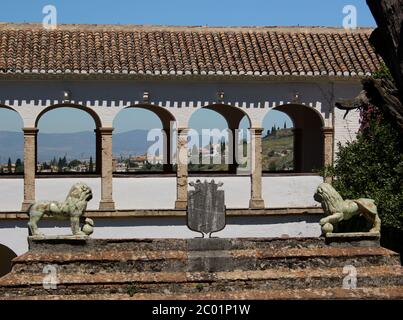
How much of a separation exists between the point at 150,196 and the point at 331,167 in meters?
4.52

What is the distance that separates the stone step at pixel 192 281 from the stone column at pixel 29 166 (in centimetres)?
962

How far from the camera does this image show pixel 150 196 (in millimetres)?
23984

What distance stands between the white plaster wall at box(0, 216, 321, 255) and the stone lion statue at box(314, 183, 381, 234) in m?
7.82

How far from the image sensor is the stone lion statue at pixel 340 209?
49.3 ft

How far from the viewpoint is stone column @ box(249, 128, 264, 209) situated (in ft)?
79.8

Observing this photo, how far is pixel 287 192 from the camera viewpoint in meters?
24.6

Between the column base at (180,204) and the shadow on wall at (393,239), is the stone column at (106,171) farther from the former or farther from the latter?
the shadow on wall at (393,239)

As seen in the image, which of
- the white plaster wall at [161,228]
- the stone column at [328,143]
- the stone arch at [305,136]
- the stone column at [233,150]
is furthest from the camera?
the stone column at [233,150]

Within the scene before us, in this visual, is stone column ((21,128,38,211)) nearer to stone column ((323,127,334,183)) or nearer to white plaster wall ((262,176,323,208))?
white plaster wall ((262,176,323,208))

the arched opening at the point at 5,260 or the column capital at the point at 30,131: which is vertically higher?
the column capital at the point at 30,131

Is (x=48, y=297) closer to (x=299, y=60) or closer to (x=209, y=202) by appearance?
(x=209, y=202)

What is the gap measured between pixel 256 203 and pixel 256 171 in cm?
86

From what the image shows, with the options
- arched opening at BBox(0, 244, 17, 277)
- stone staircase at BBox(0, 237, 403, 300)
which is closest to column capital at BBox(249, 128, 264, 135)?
arched opening at BBox(0, 244, 17, 277)

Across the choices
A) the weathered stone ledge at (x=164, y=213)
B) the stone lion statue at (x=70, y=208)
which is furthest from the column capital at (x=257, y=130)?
the stone lion statue at (x=70, y=208)
